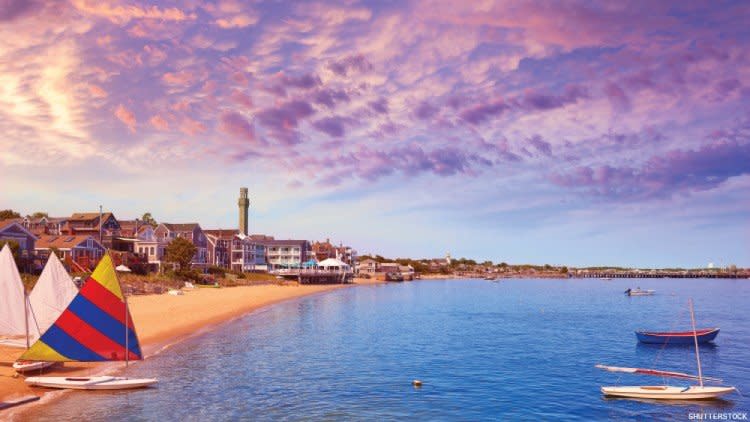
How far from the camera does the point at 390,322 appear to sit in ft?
209

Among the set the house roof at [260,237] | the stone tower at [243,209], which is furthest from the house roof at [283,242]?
the stone tower at [243,209]

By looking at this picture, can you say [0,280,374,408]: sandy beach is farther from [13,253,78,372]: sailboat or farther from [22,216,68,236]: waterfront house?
[22,216,68,236]: waterfront house

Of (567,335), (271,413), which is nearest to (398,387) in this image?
(271,413)

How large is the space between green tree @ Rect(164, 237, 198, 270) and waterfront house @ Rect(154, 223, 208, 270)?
1020 cm

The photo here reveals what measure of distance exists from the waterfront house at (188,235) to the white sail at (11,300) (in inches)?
3393

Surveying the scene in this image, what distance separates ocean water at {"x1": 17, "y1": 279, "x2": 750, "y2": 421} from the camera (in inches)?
982

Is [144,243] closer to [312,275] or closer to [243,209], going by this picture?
[312,275]

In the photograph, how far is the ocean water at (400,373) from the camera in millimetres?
24953

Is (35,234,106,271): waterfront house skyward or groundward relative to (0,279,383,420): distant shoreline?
skyward

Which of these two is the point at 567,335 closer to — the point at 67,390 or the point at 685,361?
the point at 685,361

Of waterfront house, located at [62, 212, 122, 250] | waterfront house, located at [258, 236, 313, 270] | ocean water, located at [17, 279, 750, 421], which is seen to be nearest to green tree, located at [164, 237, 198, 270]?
waterfront house, located at [62, 212, 122, 250]

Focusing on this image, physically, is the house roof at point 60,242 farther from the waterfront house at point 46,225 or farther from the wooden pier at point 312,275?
the wooden pier at point 312,275

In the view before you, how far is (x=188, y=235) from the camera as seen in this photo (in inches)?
4601

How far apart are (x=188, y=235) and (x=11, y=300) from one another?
93499mm
